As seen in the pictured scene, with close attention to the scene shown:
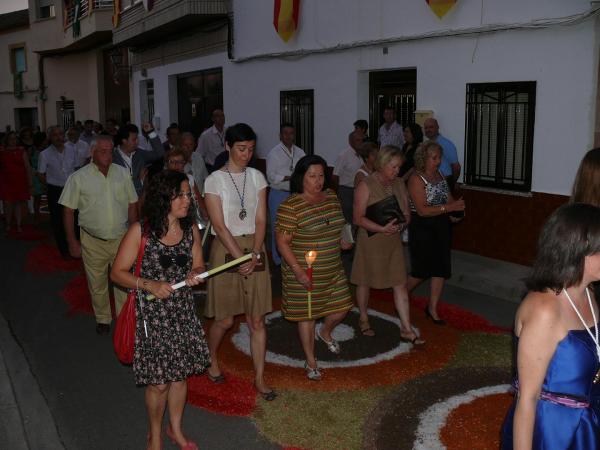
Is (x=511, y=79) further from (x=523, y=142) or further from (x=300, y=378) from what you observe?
(x=300, y=378)

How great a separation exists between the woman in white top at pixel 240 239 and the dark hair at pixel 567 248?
106 inches

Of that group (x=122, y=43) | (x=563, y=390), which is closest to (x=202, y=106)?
(x=122, y=43)

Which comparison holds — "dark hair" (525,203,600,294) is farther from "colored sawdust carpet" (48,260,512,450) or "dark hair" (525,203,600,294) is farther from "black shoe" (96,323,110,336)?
"black shoe" (96,323,110,336)

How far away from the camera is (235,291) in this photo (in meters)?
5.30

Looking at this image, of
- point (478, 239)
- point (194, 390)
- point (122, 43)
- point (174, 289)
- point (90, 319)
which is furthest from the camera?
point (122, 43)

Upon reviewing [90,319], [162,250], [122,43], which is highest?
[122,43]

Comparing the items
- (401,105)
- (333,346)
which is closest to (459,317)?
(333,346)

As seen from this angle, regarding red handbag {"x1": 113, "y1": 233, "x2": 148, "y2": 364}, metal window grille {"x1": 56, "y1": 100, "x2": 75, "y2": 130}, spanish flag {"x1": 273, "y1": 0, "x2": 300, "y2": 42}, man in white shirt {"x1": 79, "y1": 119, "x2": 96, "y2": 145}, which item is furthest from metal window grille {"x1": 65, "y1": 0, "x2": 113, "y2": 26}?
red handbag {"x1": 113, "y1": 233, "x2": 148, "y2": 364}

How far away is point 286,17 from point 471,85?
16.9 feet

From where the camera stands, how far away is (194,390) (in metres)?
5.52

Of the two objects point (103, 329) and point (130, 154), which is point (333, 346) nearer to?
point (103, 329)

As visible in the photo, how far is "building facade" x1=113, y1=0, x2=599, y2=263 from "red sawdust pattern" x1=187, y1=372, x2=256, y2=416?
5192 millimetres

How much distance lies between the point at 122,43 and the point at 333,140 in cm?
1241

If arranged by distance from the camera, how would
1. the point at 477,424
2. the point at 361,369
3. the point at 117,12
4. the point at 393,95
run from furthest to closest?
the point at 117,12 → the point at 393,95 → the point at 361,369 → the point at 477,424
